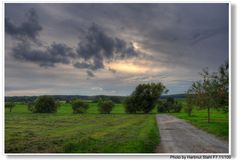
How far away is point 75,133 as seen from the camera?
11383 mm

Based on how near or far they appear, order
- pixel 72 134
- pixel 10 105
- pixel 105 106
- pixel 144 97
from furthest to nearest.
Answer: pixel 144 97 < pixel 105 106 < pixel 72 134 < pixel 10 105

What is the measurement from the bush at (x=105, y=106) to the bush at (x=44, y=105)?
137cm

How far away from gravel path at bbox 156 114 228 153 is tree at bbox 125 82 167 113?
2.13ft

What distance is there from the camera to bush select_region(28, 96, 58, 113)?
11570mm

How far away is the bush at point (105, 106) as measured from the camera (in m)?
12.0

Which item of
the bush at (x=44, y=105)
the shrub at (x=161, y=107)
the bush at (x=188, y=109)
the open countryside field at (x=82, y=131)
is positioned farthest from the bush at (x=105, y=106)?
the bush at (x=188, y=109)

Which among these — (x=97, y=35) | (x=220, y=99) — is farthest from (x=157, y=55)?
(x=220, y=99)

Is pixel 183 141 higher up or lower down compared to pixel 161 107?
lower down

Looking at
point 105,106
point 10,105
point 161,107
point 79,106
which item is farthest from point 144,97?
point 10,105

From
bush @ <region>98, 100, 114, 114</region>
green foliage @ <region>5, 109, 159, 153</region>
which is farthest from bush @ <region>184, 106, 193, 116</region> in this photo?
bush @ <region>98, 100, 114, 114</region>

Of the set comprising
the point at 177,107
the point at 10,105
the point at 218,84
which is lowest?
the point at 10,105

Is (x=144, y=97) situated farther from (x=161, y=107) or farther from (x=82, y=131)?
(x=82, y=131)

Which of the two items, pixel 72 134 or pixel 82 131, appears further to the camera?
pixel 82 131

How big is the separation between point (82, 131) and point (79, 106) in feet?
2.86
